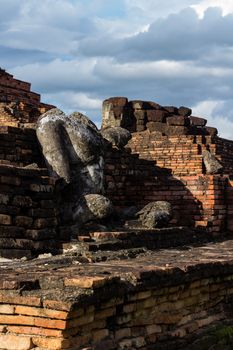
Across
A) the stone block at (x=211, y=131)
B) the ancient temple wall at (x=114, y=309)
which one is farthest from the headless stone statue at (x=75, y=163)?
the stone block at (x=211, y=131)

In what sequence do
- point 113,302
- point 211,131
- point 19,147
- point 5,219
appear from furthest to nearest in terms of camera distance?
point 211,131
point 19,147
point 5,219
point 113,302

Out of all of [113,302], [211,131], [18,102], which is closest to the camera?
[113,302]

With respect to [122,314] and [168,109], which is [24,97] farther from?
[122,314]

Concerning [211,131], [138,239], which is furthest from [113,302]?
[211,131]

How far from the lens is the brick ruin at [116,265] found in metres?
3.27

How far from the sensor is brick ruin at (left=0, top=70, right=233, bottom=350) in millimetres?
3270

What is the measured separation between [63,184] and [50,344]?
3341mm

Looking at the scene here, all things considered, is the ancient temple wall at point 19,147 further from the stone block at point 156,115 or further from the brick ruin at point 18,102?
the stone block at point 156,115

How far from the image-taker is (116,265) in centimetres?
438

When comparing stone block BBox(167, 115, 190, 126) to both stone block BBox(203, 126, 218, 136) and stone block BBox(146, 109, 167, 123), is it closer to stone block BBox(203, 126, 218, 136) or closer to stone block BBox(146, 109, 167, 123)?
stone block BBox(146, 109, 167, 123)

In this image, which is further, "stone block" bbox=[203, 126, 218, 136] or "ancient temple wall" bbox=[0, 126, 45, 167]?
"stone block" bbox=[203, 126, 218, 136]

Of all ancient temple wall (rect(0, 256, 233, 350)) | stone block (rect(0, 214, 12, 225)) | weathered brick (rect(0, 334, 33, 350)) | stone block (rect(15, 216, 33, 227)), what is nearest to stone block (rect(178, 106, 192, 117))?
stone block (rect(15, 216, 33, 227))

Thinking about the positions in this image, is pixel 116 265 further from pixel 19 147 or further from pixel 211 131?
pixel 211 131

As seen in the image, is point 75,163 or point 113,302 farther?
point 75,163
